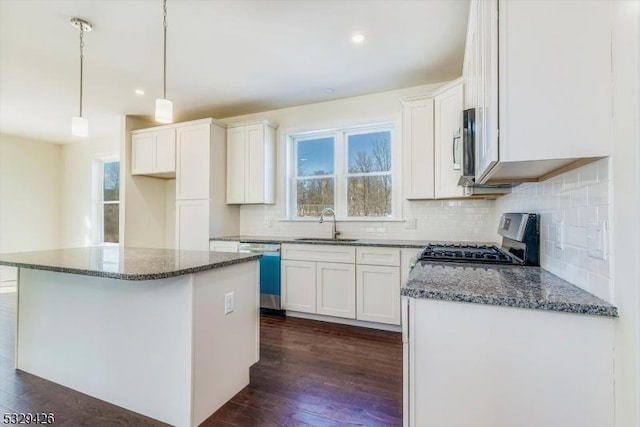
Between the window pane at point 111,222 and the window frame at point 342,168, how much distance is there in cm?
373

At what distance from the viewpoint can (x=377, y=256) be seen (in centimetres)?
322

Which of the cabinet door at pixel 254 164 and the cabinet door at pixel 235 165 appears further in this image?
the cabinet door at pixel 235 165

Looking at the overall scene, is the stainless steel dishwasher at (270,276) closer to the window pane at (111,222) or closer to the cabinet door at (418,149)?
the cabinet door at (418,149)

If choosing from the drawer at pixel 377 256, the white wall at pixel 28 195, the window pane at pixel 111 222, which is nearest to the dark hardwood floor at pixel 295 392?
the drawer at pixel 377 256

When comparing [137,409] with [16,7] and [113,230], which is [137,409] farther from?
[113,230]

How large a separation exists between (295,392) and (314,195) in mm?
2607

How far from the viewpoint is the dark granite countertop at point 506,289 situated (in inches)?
40.5

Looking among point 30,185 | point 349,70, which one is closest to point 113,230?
point 30,185

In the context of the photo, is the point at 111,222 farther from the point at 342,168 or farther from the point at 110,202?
the point at 342,168

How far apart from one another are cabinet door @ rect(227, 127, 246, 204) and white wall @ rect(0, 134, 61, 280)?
14.5ft

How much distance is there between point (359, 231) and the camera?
12.9 ft

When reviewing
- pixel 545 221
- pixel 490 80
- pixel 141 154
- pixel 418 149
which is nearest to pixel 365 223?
pixel 418 149

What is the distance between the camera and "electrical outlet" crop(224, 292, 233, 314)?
1.95 meters

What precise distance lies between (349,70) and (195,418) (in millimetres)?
3159
